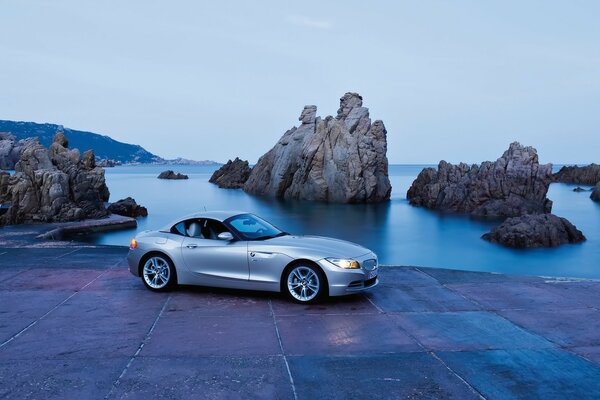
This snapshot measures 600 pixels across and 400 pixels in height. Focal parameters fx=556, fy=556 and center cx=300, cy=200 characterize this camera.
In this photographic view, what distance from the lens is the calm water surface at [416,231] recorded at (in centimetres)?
3033

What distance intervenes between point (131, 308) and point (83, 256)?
6.06 meters

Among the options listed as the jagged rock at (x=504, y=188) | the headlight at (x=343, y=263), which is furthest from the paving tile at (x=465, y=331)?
the jagged rock at (x=504, y=188)

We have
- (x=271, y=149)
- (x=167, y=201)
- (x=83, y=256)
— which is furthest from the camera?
(x=271, y=149)

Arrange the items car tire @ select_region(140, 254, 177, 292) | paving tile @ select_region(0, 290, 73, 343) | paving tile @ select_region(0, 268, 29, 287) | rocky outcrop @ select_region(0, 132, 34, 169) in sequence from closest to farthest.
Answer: paving tile @ select_region(0, 290, 73, 343) < car tire @ select_region(140, 254, 177, 292) < paving tile @ select_region(0, 268, 29, 287) < rocky outcrop @ select_region(0, 132, 34, 169)

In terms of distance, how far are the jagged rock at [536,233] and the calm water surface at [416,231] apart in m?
0.64

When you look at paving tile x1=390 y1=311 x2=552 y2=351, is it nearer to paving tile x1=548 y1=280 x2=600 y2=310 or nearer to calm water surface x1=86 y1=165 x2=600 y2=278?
paving tile x1=548 y1=280 x2=600 y2=310

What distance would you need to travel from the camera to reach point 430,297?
962 centimetres

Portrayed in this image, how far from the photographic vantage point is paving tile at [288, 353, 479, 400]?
5.28m

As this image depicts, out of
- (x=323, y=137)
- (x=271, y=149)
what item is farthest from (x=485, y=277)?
(x=271, y=149)

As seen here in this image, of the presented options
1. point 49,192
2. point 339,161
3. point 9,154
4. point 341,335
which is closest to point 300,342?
point 341,335

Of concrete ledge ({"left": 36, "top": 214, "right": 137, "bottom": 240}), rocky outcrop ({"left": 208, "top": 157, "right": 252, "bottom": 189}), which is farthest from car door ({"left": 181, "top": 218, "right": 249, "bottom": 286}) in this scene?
rocky outcrop ({"left": 208, "top": 157, "right": 252, "bottom": 189})

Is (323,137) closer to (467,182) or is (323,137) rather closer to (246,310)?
(467,182)

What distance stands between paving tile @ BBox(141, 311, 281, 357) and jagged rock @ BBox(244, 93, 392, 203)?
57.5 metres

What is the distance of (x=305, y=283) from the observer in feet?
29.0
